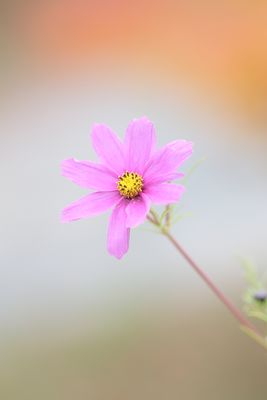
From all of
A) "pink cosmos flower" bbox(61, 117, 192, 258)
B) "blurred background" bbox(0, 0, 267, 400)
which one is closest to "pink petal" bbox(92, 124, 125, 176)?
"pink cosmos flower" bbox(61, 117, 192, 258)

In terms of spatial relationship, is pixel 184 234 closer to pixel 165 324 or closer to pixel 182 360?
pixel 165 324

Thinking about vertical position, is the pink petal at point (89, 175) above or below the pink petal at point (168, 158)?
above

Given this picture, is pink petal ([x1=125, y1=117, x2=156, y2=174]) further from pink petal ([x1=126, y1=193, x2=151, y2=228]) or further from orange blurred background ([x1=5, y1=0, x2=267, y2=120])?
orange blurred background ([x1=5, y1=0, x2=267, y2=120])

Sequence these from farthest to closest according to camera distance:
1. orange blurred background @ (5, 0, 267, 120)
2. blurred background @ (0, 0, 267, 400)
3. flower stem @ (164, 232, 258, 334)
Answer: orange blurred background @ (5, 0, 267, 120), blurred background @ (0, 0, 267, 400), flower stem @ (164, 232, 258, 334)

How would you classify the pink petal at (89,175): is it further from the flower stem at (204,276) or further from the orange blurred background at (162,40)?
the orange blurred background at (162,40)

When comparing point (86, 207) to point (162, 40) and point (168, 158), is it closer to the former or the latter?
point (168, 158)

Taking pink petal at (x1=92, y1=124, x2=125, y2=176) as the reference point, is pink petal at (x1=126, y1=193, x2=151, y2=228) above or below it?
below

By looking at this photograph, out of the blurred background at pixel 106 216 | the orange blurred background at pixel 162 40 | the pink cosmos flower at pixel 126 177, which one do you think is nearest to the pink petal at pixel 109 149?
the pink cosmos flower at pixel 126 177

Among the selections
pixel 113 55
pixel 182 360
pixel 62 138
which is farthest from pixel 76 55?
pixel 182 360
